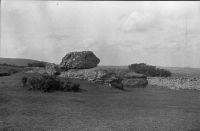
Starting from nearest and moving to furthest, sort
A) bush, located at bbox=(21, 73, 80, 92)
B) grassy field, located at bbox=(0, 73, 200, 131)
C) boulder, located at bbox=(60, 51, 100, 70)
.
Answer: grassy field, located at bbox=(0, 73, 200, 131) → bush, located at bbox=(21, 73, 80, 92) → boulder, located at bbox=(60, 51, 100, 70)

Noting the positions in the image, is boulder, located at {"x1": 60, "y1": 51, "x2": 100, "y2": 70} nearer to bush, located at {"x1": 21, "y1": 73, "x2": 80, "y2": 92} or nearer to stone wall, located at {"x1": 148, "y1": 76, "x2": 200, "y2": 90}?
stone wall, located at {"x1": 148, "y1": 76, "x2": 200, "y2": 90}

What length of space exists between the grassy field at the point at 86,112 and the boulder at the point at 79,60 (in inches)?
386

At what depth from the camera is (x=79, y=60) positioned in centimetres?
3725

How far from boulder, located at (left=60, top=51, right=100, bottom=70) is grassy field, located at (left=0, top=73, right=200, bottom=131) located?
9806 millimetres

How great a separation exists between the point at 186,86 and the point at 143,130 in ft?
79.3

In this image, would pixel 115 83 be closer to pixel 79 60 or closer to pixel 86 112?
pixel 79 60

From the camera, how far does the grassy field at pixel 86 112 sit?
1494 cm

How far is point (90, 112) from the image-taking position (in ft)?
62.0

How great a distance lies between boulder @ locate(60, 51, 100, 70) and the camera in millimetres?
36906

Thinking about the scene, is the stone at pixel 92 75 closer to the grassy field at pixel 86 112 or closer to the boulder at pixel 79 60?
the boulder at pixel 79 60

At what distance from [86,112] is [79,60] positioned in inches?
738

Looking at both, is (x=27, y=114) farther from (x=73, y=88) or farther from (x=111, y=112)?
(x=73, y=88)

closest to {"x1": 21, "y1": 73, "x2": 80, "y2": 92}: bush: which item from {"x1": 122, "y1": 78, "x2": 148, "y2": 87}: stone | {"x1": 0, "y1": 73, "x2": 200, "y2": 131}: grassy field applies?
{"x1": 0, "y1": 73, "x2": 200, "y2": 131}: grassy field

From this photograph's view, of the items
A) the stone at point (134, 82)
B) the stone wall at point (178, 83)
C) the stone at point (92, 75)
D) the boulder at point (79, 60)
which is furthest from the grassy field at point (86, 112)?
the stone wall at point (178, 83)
